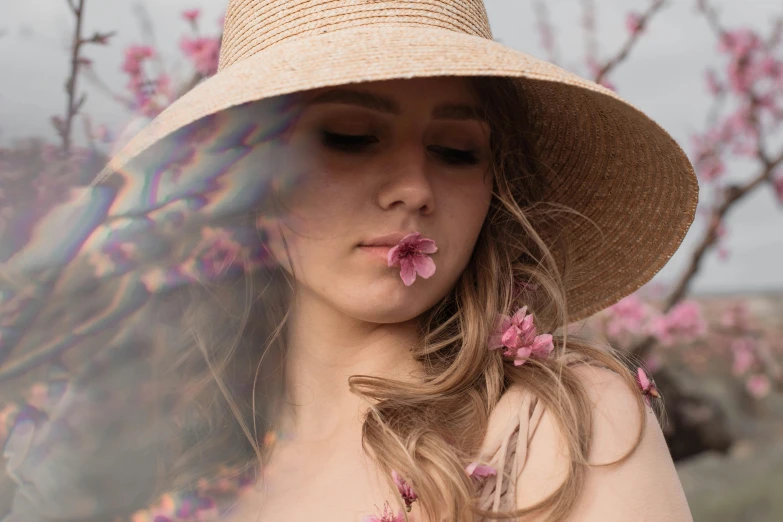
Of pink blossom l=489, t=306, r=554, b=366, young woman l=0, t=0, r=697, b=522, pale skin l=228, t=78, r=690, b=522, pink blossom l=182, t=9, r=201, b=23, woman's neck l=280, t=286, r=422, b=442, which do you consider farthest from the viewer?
pink blossom l=182, t=9, r=201, b=23

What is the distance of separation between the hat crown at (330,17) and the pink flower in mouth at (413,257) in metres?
0.37

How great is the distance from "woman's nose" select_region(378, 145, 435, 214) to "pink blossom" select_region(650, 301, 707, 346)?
2.72 meters

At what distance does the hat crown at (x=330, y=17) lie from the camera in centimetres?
147

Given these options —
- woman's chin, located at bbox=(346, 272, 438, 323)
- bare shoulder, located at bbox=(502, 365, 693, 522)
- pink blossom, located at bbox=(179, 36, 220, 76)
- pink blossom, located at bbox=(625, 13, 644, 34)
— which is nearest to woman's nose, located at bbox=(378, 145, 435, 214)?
woman's chin, located at bbox=(346, 272, 438, 323)

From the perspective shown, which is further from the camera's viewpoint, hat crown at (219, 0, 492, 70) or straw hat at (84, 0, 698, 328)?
hat crown at (219, 0, 492, 70)

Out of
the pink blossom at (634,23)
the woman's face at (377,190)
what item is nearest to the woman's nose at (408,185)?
the woman's face at (377,190)

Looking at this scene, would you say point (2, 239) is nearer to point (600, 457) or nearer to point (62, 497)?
point (62, 497)

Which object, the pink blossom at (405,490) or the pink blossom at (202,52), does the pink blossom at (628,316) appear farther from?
the pink blossom at (405,490)

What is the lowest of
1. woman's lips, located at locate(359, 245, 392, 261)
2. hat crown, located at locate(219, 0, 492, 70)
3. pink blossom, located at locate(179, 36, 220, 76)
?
woman's lips, located at locate(359, 245, 392, 261)

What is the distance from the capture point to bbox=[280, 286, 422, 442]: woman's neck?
63.2 inches

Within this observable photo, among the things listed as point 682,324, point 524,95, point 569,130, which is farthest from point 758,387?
point 524,95

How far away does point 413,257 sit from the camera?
1430mm

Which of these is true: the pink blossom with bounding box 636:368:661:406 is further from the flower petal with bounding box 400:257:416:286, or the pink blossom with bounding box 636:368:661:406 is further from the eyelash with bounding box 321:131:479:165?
the eyelash with bounding box 321:131:479:165

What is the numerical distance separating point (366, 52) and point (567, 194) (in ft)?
2.48
